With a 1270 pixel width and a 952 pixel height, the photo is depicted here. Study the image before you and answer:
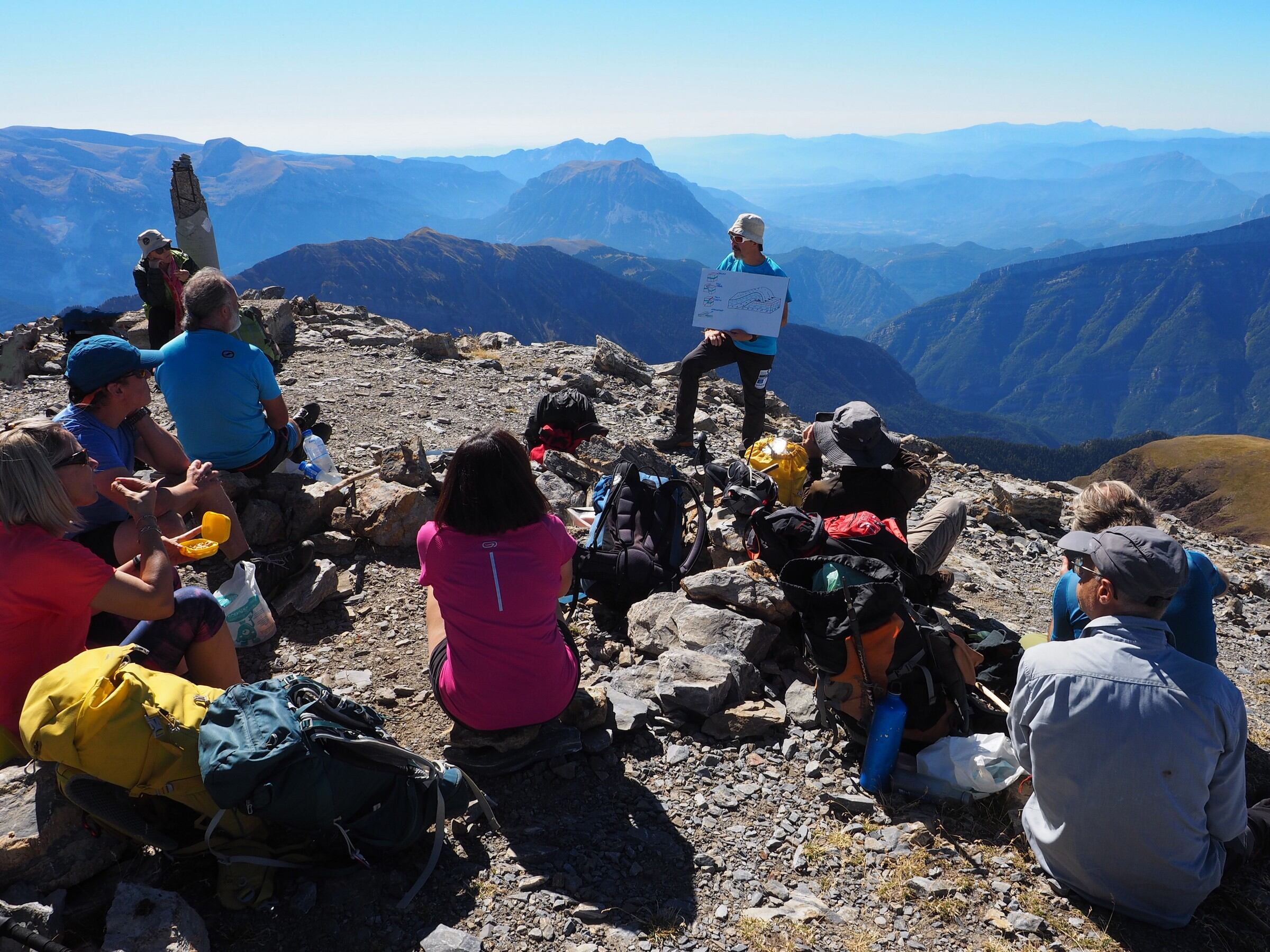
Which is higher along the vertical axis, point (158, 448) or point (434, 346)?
point (158, 448)

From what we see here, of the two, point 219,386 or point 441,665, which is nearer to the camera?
point 441,665

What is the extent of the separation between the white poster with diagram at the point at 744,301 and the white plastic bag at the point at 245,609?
21.0 feet

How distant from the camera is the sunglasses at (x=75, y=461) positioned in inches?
151

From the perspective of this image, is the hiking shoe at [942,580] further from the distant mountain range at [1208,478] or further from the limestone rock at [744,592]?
the distant mountain range at [1208,478]

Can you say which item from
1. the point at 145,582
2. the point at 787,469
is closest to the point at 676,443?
the point at 787,469

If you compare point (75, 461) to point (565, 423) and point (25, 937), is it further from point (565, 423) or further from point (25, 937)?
point (565, 423)

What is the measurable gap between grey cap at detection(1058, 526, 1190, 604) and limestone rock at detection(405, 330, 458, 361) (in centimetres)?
1494

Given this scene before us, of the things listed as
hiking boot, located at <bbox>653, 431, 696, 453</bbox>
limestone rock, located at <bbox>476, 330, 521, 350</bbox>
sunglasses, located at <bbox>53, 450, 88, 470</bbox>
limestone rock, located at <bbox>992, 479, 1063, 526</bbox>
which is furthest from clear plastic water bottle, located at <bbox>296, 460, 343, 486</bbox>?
limestone rock, located at <bbox>476, 330, 521, 350</bbox>

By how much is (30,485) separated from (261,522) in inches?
123

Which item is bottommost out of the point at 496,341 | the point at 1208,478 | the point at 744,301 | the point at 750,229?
the point at 1208,478

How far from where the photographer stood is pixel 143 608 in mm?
3871

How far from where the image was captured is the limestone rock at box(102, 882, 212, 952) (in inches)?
116

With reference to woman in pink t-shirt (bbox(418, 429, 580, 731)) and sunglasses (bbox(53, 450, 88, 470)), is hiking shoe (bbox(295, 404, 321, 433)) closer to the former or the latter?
sunglasses (bbox(53, 450, 88, 470))

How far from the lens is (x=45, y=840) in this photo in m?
3.19
